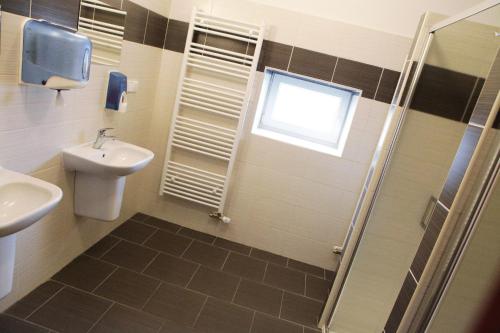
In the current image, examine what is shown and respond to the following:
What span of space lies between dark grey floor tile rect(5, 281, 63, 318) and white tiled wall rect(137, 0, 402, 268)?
4.01 ft

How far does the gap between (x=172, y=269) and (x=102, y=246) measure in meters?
0.57

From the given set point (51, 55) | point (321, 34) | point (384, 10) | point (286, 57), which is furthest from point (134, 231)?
point (384, 10)

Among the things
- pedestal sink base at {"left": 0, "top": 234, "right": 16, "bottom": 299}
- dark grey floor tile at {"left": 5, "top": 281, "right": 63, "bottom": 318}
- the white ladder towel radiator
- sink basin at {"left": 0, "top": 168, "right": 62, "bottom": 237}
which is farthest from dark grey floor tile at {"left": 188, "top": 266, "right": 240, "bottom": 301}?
sink basin at {"left": 0, "top": 168, "right": 62, "bottom": 237}

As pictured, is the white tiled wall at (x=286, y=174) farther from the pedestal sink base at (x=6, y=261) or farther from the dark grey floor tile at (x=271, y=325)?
the pedestal sink base at (x=6, y=261)

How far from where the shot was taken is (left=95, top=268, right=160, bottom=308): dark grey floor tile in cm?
213

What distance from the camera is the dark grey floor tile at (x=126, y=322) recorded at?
1.90m

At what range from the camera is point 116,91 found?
2.24 metres

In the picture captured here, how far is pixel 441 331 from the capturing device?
1.13 meters

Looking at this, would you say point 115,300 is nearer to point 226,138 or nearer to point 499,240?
point 226,138

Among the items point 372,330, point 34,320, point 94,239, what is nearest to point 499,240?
point 372,330

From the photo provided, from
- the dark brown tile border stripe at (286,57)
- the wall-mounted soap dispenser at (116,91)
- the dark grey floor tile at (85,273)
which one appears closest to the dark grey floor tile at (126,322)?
the dark grey floor tile at (85,273)

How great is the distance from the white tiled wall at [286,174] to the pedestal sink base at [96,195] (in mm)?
860

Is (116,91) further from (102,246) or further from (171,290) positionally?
(171,290)

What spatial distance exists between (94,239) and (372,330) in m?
2.06
